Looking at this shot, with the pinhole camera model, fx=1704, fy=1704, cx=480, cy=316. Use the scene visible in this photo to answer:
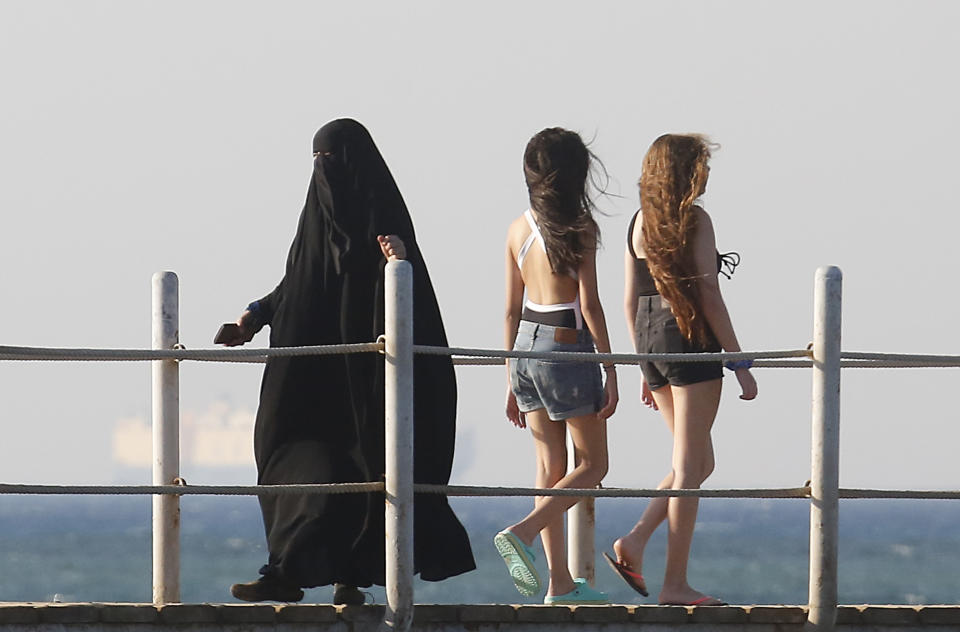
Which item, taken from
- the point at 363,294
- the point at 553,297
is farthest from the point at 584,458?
the point at 363,294

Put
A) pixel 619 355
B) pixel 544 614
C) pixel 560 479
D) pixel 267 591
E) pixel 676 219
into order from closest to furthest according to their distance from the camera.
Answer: pixel 544 614 → pixel 619 355 → pixel 267 591 → pixel 676 219 → pixel 560 479

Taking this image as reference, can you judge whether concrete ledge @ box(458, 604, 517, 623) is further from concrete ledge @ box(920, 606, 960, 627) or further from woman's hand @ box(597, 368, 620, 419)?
concrete ledge @ box(920, 606, 960, 627)

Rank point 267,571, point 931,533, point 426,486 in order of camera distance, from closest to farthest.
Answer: point 426,486
point 267,571
point 931,533

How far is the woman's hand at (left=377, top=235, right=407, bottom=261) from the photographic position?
7027 mm

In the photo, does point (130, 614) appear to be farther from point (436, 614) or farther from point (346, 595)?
point (436, 614)

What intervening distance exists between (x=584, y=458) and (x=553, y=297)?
0.70 metres

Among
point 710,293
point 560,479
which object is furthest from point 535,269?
point 560,479

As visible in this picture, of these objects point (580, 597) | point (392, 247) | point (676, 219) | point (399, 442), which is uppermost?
point (676, 219)

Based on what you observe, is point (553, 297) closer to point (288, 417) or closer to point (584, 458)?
point (584, 458)

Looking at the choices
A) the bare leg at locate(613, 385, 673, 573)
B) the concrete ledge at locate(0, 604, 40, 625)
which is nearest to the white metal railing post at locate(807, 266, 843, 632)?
the bare leg at locate(613, 385, 673, 573)

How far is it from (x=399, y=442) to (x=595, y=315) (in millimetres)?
1070

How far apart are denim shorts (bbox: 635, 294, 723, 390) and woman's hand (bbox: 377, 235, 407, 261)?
108cm

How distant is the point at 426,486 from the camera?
6.66 metres

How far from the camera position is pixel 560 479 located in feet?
24.3
